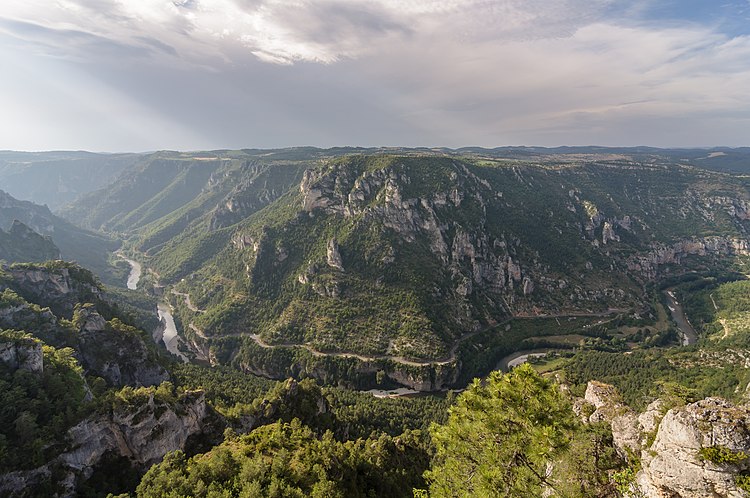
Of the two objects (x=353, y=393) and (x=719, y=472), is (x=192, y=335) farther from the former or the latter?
(x=719, y=472)

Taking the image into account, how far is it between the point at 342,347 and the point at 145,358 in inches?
3196

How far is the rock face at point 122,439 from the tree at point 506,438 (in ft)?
195

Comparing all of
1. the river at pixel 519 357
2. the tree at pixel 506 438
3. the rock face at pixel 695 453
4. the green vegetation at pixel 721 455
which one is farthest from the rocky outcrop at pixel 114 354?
the river at pixel 519 357

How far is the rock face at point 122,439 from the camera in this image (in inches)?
1980

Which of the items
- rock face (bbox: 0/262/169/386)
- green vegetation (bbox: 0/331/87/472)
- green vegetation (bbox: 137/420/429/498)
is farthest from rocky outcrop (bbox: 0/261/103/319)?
green vegetation (bbox: 137/420/429/498)

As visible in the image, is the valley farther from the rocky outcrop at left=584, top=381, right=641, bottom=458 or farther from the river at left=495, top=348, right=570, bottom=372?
the river at left=495, top=348, right=570, bottom=372

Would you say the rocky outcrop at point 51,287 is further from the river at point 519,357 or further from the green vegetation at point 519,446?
the river at point 519,357

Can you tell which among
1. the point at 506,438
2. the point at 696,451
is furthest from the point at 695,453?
the point at 506,438

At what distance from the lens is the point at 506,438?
22828 mm

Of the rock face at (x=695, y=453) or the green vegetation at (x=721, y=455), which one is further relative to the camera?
the rock face at (x=695, y=453)

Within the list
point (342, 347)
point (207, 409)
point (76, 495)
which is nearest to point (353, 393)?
point (342, 347)

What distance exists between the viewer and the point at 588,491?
71.4ft

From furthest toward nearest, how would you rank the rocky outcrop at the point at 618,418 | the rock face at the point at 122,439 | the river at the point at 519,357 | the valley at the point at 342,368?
1. the river at the point at 519,357
2. the rock face at the point at 122,439
3. the valley at the point at 342,368
4. the rocky outcrop at the point at 618,418

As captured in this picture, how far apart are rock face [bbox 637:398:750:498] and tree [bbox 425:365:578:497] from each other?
4.52 meters
